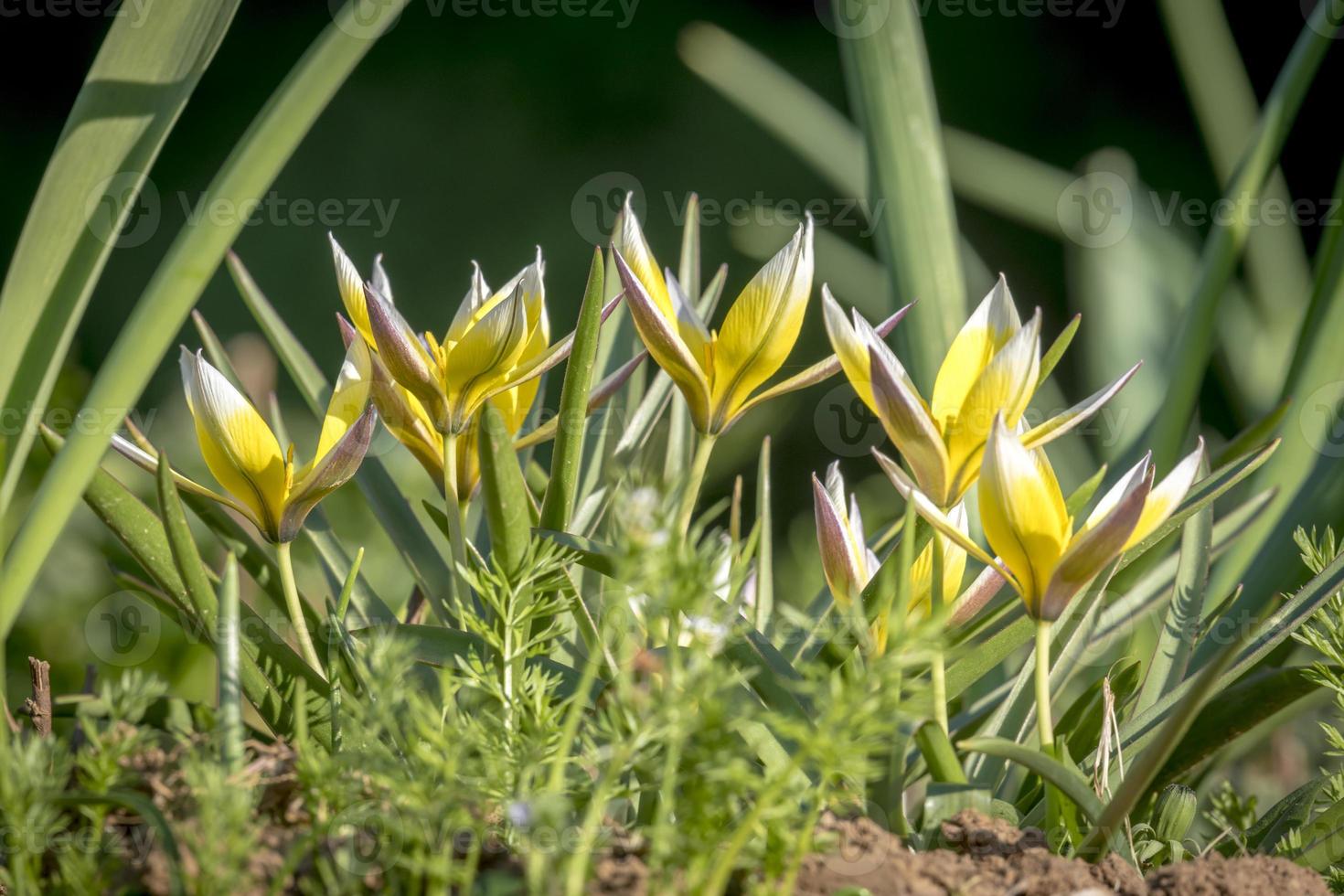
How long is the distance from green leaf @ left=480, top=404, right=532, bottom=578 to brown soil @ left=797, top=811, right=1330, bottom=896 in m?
0.13

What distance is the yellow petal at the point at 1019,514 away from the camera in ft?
1.04

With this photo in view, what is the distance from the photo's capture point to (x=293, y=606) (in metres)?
0.39

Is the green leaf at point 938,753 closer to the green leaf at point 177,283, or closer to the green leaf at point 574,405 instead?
the green leaf at point 574,405

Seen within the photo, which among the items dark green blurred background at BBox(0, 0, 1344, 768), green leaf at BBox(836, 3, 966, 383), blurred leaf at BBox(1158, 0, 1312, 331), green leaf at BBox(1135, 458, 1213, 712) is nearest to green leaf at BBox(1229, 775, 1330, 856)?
green leaf at BBox(1135, 458, 1213, 712)

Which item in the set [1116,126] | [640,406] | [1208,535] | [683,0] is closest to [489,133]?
[683,0]

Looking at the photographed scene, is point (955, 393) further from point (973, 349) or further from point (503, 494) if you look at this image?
point (503, 494)

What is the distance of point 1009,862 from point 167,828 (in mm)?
221

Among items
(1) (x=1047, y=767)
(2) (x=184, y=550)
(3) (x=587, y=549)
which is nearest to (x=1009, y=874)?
(1) (x=1047, y=767)

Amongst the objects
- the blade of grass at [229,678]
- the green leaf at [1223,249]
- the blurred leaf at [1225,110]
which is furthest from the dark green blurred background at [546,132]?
the blade of grass at [229,678]

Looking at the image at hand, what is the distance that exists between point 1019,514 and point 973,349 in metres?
0.08

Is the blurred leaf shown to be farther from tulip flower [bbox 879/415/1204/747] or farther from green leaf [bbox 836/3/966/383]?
tulip flower [bbox 879/415/1204/747]

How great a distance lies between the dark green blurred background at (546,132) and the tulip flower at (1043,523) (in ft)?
3.72

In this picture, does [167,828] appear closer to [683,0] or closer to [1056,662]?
[1056,662]

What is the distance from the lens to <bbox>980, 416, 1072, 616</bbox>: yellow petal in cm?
32
